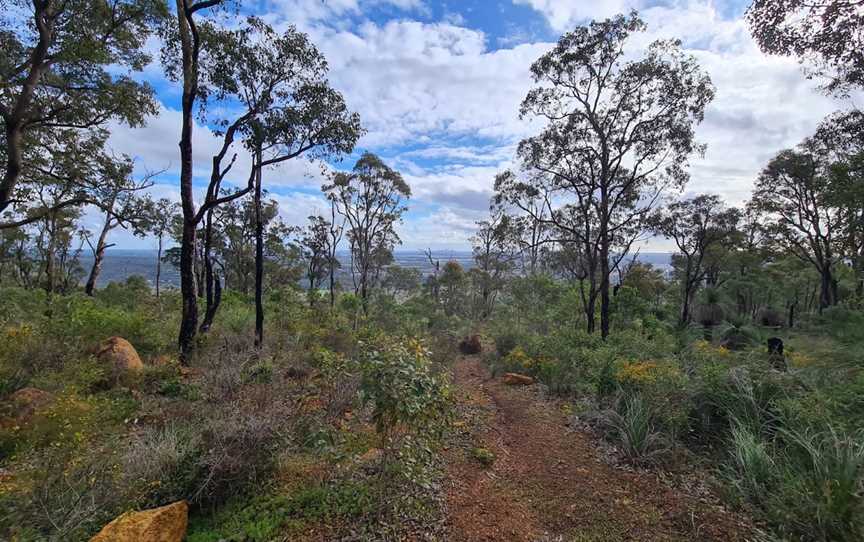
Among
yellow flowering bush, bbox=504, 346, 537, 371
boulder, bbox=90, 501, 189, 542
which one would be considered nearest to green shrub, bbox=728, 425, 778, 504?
boulder, bbox=90, 501, 189, 542

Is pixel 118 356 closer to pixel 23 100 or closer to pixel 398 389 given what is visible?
pixel 23 100

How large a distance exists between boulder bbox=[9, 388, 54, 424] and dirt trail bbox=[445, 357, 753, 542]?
4.43 metres

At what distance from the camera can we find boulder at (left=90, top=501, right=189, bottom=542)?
7.64ft

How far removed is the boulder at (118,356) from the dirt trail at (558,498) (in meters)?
5.06

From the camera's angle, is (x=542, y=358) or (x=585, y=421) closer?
(x=585, y=421)

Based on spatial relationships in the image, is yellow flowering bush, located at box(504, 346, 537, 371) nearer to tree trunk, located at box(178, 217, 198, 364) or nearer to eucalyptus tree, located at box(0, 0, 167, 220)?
tree trunk, located at box(178, 217, 198, 364)

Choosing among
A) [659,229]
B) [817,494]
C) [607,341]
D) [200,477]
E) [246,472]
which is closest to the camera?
[817,494]

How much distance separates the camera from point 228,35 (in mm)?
7266

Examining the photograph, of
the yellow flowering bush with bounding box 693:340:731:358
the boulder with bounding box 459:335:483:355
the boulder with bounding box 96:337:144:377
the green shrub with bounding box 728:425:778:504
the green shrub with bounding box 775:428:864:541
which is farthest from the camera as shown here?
the boulder with bounding box 459:335:483:355

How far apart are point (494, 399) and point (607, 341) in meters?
4.25

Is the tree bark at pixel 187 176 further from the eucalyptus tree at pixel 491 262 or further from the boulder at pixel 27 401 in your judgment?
the eucalyptus tree at pixel 491 262

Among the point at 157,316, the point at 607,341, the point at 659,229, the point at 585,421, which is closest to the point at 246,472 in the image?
the point at 585,421

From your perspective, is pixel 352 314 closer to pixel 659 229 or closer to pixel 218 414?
pixel 218 414

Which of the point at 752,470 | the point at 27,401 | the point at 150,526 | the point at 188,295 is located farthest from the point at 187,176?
the point at 752,470
